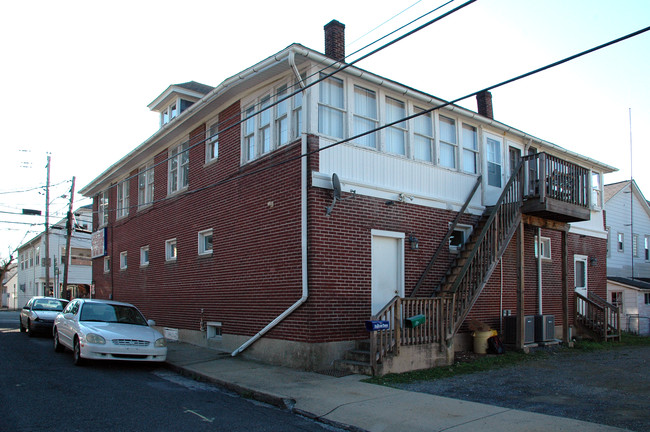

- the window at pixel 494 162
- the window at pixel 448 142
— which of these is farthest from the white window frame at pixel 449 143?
the window at pixel 494 162

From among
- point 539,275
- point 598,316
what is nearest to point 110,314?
point 539,275

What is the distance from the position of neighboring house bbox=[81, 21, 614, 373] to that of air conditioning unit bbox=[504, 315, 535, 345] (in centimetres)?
9

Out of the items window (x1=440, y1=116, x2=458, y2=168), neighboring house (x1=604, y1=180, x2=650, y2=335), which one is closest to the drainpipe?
window (x1=440, y1=116, x2=458, y2=168)

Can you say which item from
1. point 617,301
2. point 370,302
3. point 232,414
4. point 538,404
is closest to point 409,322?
point 370,302

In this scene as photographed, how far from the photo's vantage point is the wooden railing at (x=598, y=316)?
1766 cm

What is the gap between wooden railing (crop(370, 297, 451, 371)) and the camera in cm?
1034

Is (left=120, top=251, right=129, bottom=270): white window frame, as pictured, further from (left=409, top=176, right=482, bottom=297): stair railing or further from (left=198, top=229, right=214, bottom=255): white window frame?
(left=409, top=176, right=482, bottom=297): stair railing

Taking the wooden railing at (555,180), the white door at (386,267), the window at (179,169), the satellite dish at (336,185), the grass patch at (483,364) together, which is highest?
the window at (179,169)

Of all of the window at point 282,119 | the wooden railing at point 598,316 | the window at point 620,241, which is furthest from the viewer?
the window at point 620,241

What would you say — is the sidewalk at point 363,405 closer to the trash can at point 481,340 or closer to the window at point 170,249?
the trash can at point 481,340

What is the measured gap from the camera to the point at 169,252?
17.5 metres

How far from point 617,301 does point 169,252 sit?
20740 mm

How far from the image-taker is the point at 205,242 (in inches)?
611

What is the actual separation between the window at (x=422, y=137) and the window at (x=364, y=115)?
1.50 metres
